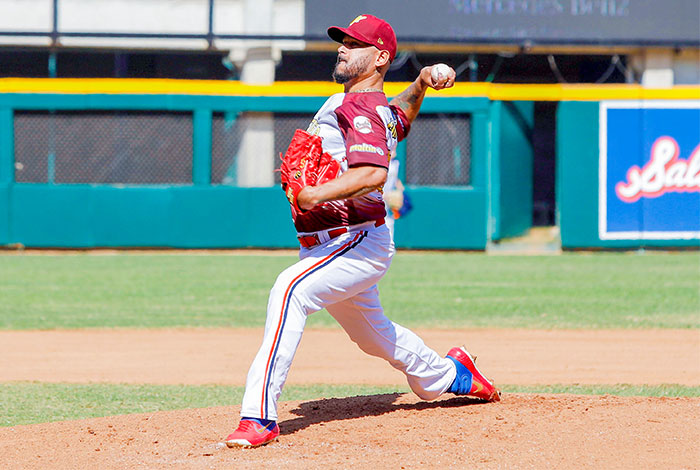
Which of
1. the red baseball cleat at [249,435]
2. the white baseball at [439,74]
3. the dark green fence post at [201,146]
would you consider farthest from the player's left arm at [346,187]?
the dark green fence post at [201,146]

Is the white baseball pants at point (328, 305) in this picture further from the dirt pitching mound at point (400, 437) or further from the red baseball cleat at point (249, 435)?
the dirt pitching mound at point (400, 437)

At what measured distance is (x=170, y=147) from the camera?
16.7 meters

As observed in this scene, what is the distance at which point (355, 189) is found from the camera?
12.3 ft

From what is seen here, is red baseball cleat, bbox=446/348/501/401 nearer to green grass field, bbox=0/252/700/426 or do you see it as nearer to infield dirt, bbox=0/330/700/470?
infield dirt, bbox=0/330/700/470

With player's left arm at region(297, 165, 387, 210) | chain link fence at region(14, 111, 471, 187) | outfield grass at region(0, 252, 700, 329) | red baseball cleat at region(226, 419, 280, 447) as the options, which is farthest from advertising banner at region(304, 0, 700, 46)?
red baseball cleat at region(226, 419, 280, 447)

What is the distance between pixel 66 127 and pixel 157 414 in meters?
12.8

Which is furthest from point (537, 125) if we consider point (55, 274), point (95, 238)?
point (55, 274)

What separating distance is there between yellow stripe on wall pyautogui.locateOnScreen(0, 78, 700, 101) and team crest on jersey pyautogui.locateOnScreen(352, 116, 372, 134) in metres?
12.6

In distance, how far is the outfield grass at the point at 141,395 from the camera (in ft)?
16.7

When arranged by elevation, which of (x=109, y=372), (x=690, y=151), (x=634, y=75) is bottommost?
(x=109, y=372)

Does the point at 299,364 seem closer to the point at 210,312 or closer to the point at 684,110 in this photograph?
the point at 210,312

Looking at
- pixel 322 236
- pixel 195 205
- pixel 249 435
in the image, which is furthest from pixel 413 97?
pixel 195 205

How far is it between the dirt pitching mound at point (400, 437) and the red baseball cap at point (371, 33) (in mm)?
1601

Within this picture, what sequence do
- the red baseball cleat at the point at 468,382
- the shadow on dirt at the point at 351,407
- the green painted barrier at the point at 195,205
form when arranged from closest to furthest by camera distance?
the shadow on dirt at the point at 351,407 < the red baseball cleat at the point at 468,382 < the green painted barrier at the point at 195,205
